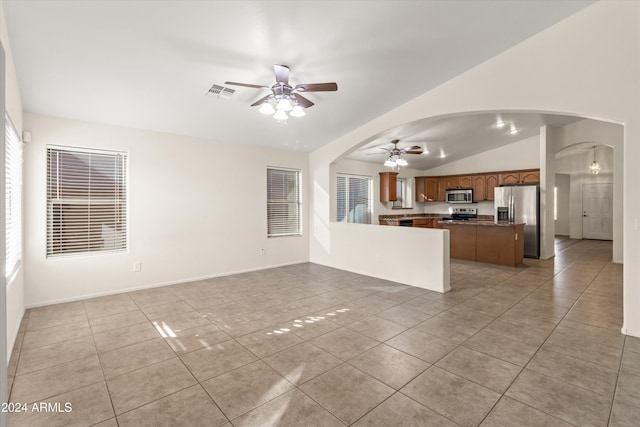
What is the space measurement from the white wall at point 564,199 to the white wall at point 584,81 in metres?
9.39

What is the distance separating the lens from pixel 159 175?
4.87 meters

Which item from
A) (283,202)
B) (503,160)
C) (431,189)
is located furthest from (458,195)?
(283,202)

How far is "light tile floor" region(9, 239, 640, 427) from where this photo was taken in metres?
1.93

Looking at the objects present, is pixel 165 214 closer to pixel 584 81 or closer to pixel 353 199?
pixel 353 199

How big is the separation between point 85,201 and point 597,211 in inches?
547

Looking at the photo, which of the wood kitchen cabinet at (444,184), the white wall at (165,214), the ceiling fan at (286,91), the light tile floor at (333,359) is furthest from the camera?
the wood kitchen cabinet at (444,184)

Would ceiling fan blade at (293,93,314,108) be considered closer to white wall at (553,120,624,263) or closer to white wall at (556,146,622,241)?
white wall at (553,120,624,263)

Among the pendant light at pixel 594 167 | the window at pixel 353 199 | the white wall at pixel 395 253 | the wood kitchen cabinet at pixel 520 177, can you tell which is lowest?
the white wall at pixel 395 253

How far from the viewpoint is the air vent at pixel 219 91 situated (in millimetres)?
3760

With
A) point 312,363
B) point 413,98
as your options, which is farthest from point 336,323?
point 413,98

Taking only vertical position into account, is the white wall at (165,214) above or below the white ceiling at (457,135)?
below

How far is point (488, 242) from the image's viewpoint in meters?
6.42

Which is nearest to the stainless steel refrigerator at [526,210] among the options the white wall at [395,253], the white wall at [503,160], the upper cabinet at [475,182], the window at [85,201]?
the upper cabinet at [475,182]

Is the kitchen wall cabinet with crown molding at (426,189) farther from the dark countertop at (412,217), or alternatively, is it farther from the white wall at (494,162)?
the dark countertop at (412,217)
